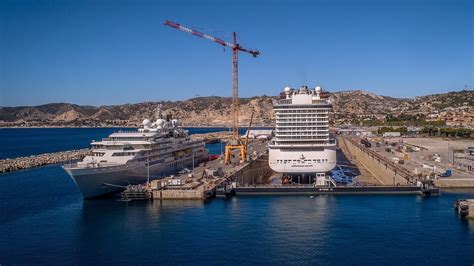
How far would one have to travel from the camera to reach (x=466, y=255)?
27078mm

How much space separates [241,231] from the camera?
32.2 m

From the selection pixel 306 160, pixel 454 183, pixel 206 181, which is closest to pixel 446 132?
pixel 454 183

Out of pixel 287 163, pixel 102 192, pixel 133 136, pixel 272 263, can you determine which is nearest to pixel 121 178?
pixel 102 192

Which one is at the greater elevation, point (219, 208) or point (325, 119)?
point (325, 119)

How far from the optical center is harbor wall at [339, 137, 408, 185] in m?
49.2

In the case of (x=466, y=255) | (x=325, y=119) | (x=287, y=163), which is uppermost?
(x=325, y=119)

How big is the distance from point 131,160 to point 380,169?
29593mm

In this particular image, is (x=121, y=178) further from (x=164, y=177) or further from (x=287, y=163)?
(x=287, y=163)

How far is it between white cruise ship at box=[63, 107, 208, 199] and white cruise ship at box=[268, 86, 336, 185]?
40.4ft

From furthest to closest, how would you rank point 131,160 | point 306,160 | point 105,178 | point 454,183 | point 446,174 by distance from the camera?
1. point 446,174
2. point 454,183
3. point 131,160
4. point 306,160
5. point 105,178

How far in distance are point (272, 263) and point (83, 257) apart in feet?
35.3

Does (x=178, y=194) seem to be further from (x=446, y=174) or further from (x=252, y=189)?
(x=446, y=174)

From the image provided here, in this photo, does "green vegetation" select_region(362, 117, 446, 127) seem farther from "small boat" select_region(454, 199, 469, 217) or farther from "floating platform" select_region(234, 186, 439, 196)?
"small boat" select_region(454, 199, 469, 217)

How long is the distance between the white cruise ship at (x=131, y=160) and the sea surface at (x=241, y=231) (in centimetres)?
201
